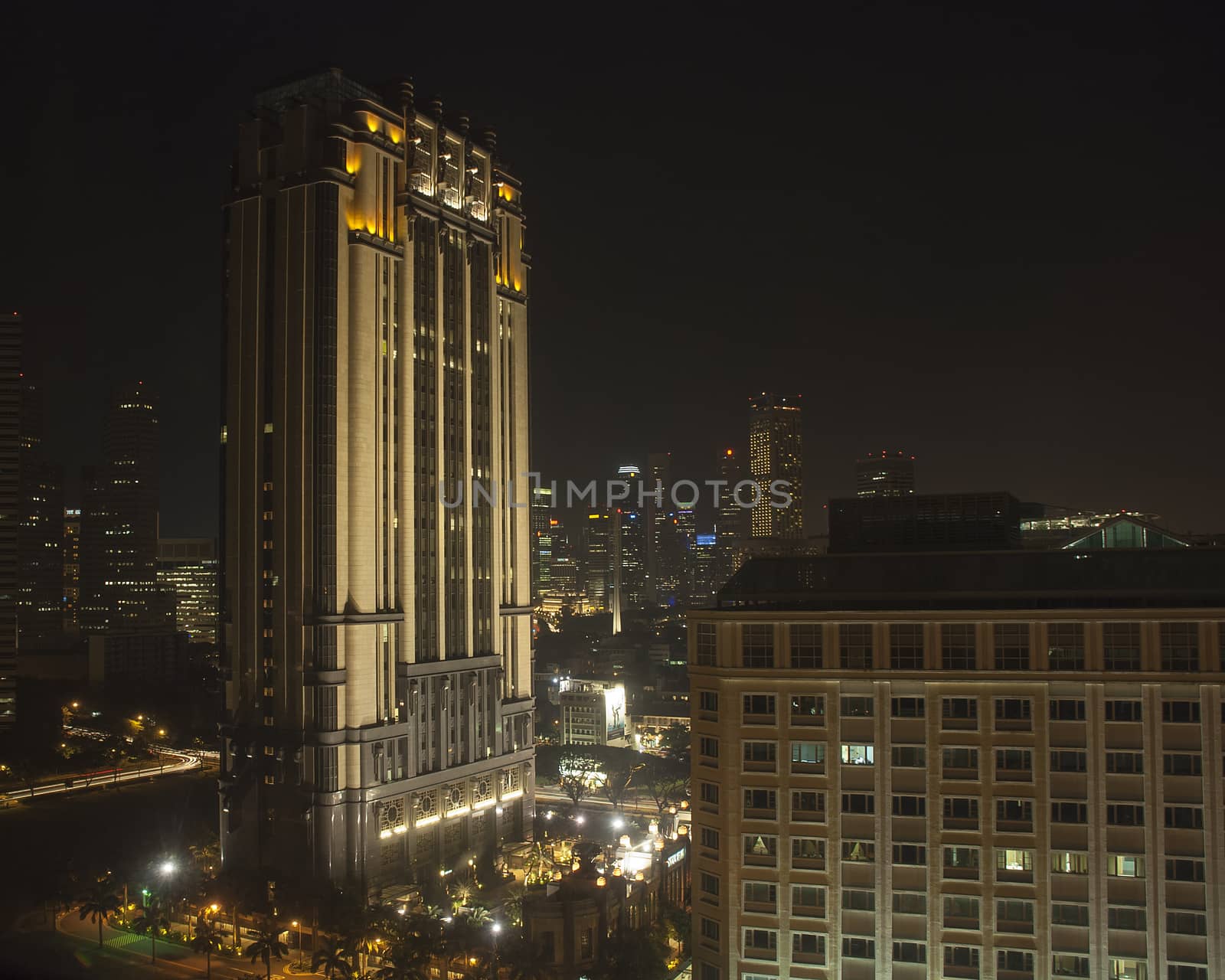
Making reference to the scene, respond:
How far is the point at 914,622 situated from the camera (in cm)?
2666

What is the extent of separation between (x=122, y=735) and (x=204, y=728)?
288 inches

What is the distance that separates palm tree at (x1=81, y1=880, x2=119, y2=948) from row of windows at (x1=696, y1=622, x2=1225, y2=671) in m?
28.6

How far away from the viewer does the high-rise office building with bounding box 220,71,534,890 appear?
47.0 m

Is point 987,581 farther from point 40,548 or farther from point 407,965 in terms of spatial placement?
point 40,548

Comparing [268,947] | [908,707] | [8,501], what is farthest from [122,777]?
[908,707]

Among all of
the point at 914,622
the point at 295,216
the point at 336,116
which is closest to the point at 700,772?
the point at 914,622

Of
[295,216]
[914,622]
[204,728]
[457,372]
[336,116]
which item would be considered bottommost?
[204,728]

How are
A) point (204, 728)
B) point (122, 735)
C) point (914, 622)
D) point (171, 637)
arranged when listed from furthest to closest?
point (171, 637), point (204, 728), point (122, 735), point (914, 622)

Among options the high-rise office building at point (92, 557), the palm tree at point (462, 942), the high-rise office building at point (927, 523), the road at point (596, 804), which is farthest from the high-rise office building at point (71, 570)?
the high-rise office building at point (927, 523)

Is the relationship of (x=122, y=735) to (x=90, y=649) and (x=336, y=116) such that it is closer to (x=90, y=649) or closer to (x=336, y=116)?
(x=90, y=649)

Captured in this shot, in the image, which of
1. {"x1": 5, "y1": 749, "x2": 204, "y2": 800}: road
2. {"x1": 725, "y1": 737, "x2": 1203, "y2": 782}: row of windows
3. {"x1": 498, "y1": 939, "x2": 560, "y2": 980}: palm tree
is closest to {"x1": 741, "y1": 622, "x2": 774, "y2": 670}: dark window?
{"x1": 725, "y1": 737, "x2": 1203, "y2": 782}: row of windows

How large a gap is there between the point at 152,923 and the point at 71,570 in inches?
5344

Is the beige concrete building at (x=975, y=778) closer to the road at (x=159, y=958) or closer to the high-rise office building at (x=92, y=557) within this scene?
the road at (x=159, y=958)

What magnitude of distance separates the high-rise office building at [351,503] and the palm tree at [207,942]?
497 centimetres
